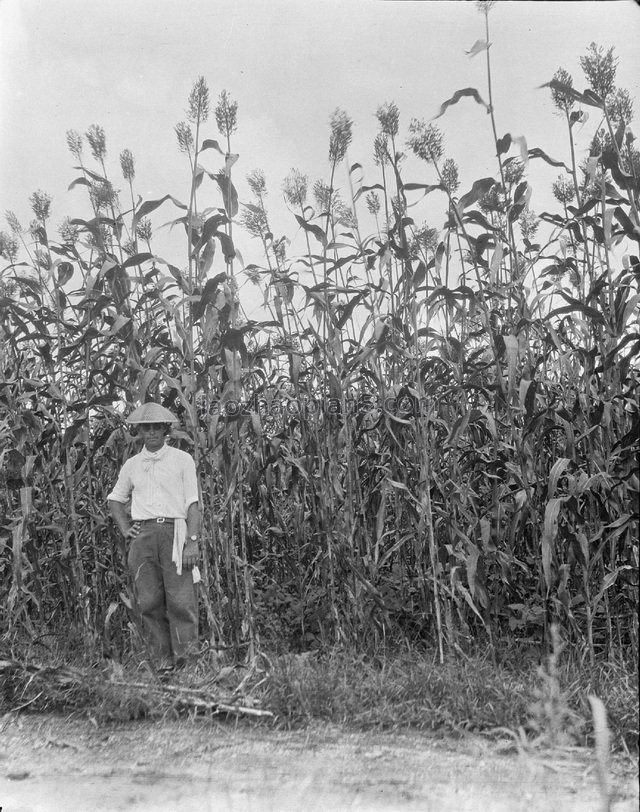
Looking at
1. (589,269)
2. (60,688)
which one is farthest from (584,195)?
(60,688)

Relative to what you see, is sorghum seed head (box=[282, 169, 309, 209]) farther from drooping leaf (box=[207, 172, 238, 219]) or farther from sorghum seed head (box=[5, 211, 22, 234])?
sorghum seed head (box=[5, 211, 22, 234])

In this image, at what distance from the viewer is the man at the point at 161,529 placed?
4.62 meters

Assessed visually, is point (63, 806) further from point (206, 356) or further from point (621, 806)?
point (206, 356)

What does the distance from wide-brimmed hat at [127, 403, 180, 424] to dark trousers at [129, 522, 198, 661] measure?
705 mm

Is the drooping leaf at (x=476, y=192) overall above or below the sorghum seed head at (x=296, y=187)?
below

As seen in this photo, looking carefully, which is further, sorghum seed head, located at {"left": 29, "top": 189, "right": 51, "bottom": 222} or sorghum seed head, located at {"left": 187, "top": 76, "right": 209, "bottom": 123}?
sorghum seed head, located at {"left": 29, "top": 189, "right": 51, "bottom": 222}

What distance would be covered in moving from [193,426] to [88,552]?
60.6 inches

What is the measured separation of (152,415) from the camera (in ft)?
14.9

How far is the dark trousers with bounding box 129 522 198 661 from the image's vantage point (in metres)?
4.66

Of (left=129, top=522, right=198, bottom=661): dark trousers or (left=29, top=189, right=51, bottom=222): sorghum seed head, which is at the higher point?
(left=29, top=189, right=51, bottom=222): sorghum seed head

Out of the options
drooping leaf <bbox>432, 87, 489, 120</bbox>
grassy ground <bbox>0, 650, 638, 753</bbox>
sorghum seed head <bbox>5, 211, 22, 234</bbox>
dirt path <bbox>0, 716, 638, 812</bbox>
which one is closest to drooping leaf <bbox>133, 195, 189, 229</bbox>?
drooping leaf <bbox>432, 87, 489, 120</bbox>

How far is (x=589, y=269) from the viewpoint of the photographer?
4.40 metres

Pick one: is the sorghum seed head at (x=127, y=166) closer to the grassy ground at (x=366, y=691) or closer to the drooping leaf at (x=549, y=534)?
the grassy ground at (x=366, y=691)

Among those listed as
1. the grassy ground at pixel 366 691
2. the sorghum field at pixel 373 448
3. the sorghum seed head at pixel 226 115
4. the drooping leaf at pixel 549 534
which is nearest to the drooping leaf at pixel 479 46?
the sorghum field at pixel 373 448
